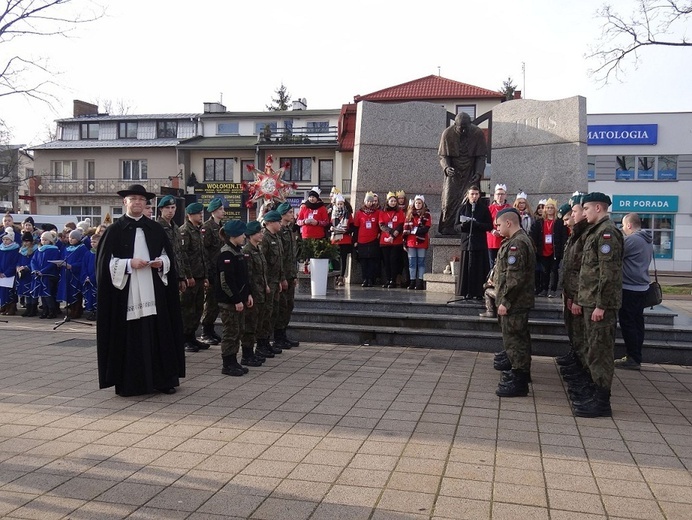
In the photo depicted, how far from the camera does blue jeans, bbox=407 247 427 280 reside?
12.9 metres

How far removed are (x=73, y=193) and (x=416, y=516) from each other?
51334mm

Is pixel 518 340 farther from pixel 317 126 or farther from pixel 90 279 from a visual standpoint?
pixel 317 126

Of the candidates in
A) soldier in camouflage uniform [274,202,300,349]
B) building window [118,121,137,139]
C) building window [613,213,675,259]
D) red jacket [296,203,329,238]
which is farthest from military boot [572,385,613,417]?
building window [118,121,137,139]

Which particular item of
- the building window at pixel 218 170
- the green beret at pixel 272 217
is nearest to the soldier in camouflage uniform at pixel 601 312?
the green beret at pixel 272 217

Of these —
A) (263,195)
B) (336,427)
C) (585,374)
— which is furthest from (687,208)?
(336,427)

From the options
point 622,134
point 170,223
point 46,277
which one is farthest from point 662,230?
point 170,223

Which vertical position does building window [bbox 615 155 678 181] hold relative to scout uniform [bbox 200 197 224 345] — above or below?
above

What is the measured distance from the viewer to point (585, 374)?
22.8 ft

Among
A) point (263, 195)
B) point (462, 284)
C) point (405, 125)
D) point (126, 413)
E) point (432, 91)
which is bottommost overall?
point (126, 413)

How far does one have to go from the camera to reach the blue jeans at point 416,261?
12.9m

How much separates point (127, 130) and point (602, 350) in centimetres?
5031

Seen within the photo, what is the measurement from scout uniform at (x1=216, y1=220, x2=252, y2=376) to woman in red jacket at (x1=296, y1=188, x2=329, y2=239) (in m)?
5.13

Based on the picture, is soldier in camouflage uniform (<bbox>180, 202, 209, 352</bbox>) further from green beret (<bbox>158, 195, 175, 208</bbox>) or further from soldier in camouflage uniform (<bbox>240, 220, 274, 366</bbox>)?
soldier in camouflage uniform (<bbox>240, 220, 274, 366</bbox>)

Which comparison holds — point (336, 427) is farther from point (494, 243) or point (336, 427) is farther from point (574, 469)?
point (494, 243)
